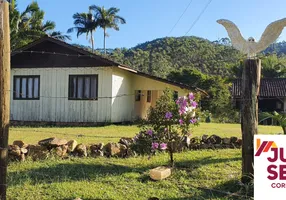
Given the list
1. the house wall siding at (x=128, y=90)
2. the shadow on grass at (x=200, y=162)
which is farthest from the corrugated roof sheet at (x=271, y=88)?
the shadow on grass at (x=200, y=162)

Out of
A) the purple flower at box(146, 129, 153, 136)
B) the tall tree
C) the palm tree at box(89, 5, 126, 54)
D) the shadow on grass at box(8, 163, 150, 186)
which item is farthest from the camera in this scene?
the palm tree at box(89, 5, 126, 54)

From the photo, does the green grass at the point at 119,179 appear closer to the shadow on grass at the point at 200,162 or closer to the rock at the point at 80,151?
the shadow on grass at the point at 200,162

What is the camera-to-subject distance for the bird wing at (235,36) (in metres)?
4.96

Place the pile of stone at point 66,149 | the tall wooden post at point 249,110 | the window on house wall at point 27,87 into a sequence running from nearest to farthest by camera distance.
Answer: the tall wooden post at point 249,110 → the pile of stone at point 66,149 → the window on house wall at point 27,87

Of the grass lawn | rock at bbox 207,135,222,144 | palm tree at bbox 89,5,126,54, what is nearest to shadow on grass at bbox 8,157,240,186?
the grass lawn

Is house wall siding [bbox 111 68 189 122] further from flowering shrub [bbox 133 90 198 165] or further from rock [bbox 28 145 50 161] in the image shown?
flowering shrub [bbox 133 90 198 165]

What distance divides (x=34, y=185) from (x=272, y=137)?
3.17 meters

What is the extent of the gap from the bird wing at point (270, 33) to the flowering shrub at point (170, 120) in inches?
54.4

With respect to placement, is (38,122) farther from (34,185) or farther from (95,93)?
(34,185)

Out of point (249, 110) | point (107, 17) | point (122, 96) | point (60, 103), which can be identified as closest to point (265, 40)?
point (249, 110)

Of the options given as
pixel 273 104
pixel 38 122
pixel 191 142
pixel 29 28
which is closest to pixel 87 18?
pixel 29 28

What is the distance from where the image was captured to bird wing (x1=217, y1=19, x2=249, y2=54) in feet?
16.3

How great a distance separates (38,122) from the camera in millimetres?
15102

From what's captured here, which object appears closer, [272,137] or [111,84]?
[272,137]
